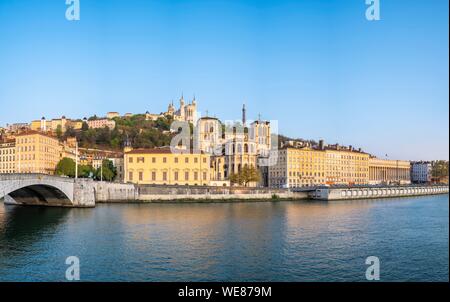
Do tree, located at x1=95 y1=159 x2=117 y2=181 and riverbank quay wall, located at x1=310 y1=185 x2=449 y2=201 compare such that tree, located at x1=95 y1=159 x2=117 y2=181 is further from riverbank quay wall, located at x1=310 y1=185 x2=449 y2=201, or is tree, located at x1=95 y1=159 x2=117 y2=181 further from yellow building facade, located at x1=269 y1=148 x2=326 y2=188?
riverbank quay wall, located at x1=310 y1=185 x2=449 y2=201

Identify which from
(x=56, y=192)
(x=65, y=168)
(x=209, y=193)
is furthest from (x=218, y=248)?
(x=65, y=168)

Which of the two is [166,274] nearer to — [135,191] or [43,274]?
[43,274]

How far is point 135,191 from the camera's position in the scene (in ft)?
150

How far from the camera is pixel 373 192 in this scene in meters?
64.1

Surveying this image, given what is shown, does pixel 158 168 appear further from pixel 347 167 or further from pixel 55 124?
pixel 55 124

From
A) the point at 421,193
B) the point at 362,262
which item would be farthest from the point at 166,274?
the point at 421,193

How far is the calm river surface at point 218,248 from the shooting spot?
15.1 metres

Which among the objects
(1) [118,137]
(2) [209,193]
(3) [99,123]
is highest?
(3) [99,123]

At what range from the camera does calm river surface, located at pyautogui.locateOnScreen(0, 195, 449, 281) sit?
15148 mm

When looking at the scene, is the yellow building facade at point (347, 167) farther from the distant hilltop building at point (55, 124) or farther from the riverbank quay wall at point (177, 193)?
the distant hilltop building at point (55, 124)

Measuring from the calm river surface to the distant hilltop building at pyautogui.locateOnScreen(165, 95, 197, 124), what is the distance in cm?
7193

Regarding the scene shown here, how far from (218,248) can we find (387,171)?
8400 centimetres

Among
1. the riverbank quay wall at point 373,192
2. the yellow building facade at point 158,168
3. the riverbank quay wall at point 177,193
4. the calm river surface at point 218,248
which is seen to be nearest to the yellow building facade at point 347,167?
the riverbank quay wall at point 373,192
